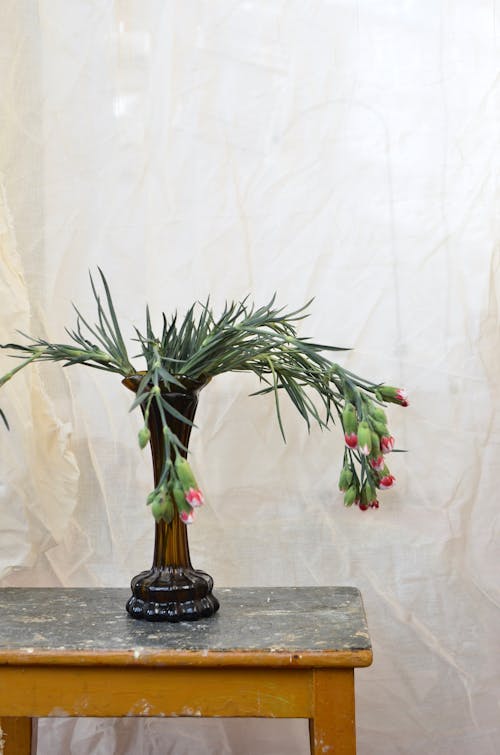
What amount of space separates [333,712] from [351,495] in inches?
10.1

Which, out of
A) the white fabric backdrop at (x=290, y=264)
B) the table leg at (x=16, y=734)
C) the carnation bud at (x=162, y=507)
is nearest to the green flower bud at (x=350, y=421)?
the carnation bud at (x=162, y=507)

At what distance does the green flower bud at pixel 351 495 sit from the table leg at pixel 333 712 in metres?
0.21

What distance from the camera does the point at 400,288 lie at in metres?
1.39

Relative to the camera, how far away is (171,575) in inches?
41.9

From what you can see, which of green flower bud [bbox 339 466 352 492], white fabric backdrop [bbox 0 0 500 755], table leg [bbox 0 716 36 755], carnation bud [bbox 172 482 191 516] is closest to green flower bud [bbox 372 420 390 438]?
green flower bud [bbox 339 466 352 492]

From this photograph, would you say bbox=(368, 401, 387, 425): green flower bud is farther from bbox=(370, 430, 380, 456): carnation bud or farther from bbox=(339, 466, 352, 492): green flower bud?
bbox=(339, 466, 352, 492): green flower bud

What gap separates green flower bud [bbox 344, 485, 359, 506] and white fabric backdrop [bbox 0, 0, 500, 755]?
33cm

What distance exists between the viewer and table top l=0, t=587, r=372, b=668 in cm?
94

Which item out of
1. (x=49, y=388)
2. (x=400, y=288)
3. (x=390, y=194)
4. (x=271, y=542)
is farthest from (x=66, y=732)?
(x=390, y=194)

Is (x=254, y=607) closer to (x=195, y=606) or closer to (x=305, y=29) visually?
(x=195, y=606)

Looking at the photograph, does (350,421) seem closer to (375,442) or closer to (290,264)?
(375,442)

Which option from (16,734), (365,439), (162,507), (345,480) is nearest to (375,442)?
(365,439)

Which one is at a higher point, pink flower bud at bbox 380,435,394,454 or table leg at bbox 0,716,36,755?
pink flower bud at bbox 380,435,394,454

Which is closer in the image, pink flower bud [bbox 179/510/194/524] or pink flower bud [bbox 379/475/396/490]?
pink flower bud [bbox 179/510/194/524]
